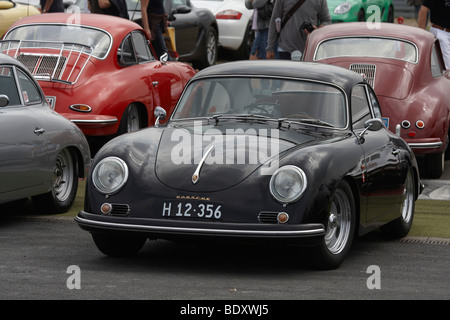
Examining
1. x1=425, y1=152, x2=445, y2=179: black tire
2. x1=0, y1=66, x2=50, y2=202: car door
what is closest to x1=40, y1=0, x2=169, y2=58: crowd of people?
x1=425, y1=152, x2=445, y2=179: black tire

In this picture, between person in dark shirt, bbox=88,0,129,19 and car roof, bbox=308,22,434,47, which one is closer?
car roof, bbox=308,22,434,47

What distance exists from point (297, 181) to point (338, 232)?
27.4 inches

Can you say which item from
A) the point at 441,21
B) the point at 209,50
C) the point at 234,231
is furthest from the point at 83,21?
the point at 209,50

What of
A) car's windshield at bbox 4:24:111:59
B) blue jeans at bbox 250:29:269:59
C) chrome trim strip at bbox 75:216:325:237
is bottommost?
blue jeans at bbox 250:29:269:59

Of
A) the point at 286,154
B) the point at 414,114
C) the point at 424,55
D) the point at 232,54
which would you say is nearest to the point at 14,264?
the point at 286,154

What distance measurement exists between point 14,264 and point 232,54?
622 inches

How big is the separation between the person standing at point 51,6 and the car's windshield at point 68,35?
12.9 feet

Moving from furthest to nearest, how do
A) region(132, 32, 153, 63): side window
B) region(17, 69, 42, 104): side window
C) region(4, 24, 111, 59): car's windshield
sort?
region(132, 32, 153, 63): side window → region(4, 24, 111, 59): car's windshield → region(17, 69, 42, 104): side window

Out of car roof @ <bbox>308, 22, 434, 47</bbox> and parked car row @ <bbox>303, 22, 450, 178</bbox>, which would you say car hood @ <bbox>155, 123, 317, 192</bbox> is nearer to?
parked car row @ <bbox>303, 22, 450, 178</bbox>

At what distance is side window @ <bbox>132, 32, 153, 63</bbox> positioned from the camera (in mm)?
13748

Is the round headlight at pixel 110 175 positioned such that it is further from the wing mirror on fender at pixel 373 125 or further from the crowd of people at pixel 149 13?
the crowd of people at pixel 149 13

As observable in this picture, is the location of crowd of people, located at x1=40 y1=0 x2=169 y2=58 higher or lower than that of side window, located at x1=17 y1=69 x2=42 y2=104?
lower

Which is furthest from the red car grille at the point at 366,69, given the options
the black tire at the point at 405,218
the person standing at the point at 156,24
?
the person standing at the point at 156,24

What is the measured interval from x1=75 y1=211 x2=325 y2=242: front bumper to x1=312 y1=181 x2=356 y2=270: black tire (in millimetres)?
231
